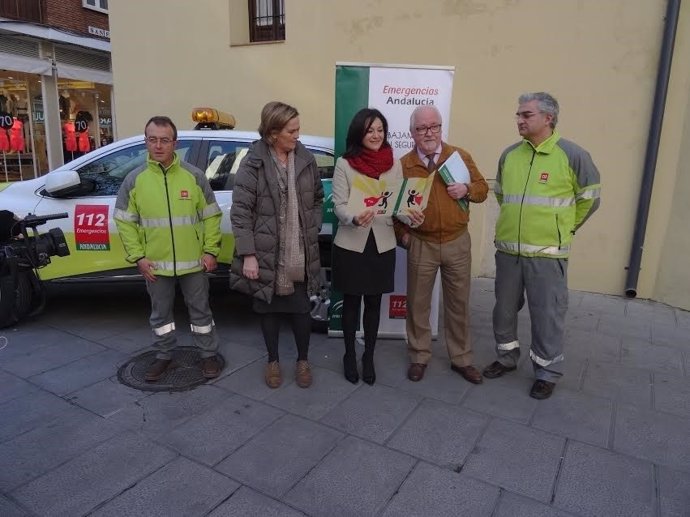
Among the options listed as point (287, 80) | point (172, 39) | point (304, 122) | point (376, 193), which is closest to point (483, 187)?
point (376, 193)

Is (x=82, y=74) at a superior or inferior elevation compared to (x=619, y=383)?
superior

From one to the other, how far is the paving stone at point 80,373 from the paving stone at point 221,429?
102 cm

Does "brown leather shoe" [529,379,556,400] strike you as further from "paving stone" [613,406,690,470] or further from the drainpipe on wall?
the drainpipe on wall

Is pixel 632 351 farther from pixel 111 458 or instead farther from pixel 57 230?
pixel 57 230

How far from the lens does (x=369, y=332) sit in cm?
374

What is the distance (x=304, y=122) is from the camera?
7.15 metres

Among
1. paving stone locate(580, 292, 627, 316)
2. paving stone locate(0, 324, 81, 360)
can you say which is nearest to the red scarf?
paving stone locate(0, 324, 81, 360)

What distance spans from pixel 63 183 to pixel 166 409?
217 centimetres

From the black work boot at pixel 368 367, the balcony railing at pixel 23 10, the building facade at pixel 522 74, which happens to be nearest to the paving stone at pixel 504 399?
the black work boot at pixel 368 367

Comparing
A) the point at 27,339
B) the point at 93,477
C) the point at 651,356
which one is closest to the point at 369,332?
the point at 93,477

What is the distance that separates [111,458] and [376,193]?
6.94 feet

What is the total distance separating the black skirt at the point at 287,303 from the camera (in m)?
3.56

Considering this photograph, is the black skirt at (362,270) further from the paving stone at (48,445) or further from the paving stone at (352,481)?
the paving stone at (48,445)

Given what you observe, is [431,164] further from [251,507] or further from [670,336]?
[670,336]
